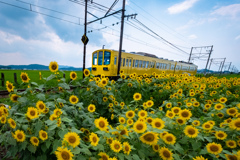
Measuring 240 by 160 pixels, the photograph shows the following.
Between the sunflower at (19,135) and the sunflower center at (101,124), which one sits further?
the sunflower center at (101,124)

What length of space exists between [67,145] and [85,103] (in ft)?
6.95

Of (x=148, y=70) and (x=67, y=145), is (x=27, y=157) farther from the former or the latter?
(x=148, y=70)

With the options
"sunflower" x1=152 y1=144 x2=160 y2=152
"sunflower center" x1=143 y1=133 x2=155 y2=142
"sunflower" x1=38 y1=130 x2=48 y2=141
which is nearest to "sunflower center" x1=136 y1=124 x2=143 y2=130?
"sunflower center" x1=143 y1=133 x2=155 y2=142

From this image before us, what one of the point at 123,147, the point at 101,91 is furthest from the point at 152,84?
the point at 123,147

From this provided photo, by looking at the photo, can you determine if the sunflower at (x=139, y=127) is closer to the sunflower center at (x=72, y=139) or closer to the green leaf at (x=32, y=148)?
the sunflower center at (x=72, y=139)

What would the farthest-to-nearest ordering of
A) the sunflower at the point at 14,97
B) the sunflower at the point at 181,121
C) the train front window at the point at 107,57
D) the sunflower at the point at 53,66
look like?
the train front window at the point at 107,57
the sunflower at the point at 53,66
the sunflower at the point at 14,97
the sunflower at the point at 181,121

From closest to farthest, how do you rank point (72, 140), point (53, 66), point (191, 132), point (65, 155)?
1. point (65, 155)
2. point (72, 140)
3. point (191, 132)
4. point (53, 66)

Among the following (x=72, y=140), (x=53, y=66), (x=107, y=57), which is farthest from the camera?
(x=107, y=57)

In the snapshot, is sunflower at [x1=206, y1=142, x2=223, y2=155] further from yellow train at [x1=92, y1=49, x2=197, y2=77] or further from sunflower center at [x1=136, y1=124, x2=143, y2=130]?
yellow train at [x1=92, y1=49, x2=197, y2=77]

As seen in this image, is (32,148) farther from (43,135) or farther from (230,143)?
(230,143)

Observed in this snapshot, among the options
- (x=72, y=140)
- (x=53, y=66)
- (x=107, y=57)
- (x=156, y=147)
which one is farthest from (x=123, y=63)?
(x=72, y=140)

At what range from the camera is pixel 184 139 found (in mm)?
1472

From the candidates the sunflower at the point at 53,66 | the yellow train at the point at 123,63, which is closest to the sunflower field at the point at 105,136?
the sunflower at the point at 53,66

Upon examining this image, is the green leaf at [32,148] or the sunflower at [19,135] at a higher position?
the sunflower at [19,135]
